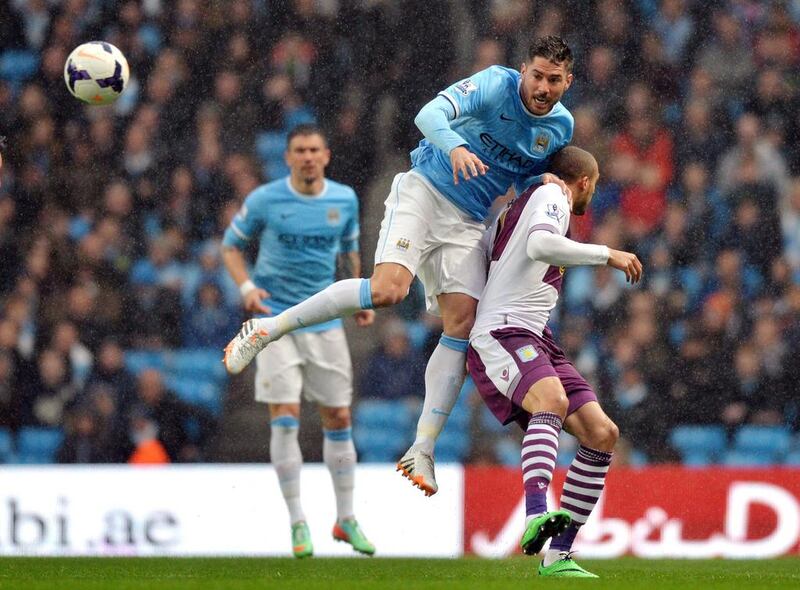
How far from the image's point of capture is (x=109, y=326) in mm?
10922

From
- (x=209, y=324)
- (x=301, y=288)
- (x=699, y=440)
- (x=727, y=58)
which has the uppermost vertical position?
(x=727, y=58)

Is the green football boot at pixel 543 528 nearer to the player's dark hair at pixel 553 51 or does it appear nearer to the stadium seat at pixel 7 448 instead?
the player's dark hair at pixel 553 51

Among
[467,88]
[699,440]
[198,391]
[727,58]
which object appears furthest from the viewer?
[727,58]

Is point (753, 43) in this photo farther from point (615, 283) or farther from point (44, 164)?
point (44, 164)

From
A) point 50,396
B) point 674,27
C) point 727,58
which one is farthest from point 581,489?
point 674,27

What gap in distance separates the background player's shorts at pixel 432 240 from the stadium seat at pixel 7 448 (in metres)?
5.07

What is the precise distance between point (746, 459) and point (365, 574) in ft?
15.9

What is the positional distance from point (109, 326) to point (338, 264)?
107 inches

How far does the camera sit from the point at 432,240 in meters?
6.45

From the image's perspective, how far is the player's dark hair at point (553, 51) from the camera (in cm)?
608

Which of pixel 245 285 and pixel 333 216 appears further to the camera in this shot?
pixel 333 216

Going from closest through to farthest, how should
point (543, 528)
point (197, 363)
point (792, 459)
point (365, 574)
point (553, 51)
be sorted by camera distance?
point (543, 528) → point (553, 51) → point (365, 574) → point (792, 459) → point (197, 363)

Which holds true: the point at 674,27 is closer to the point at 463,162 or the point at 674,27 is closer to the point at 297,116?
the point at 297,116

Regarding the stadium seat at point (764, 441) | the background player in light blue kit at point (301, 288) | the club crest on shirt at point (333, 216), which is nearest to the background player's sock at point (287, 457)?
the background player in light blue kit at point (301, 288)
